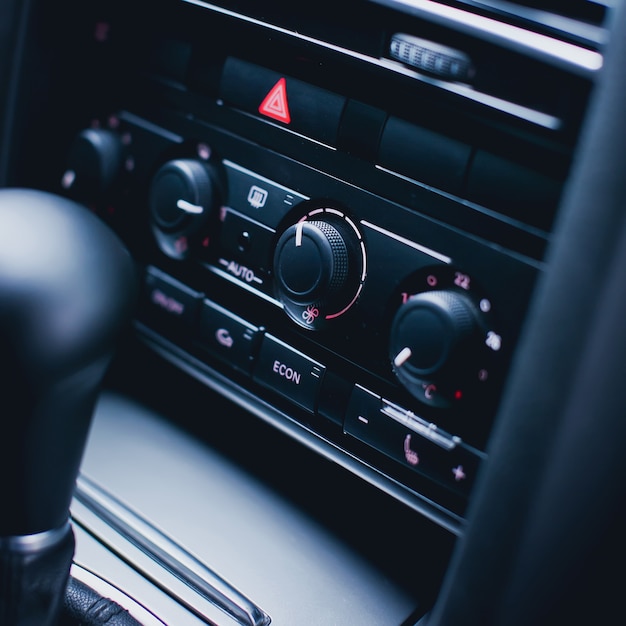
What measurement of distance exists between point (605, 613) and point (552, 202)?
219 mm

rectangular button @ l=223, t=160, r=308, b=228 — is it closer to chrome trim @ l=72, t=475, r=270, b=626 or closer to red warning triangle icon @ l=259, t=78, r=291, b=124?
red warning triangle icon @ l=259, t=78, r=291, b=124

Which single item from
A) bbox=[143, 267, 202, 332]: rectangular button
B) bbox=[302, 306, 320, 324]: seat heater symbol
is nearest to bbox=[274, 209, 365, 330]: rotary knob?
bbox=[302, 306, 320, 324]: seat heater symbol

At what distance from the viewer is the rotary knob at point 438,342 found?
0.47 m

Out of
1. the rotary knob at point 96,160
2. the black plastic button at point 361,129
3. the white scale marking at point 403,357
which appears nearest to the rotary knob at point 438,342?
the white scale marking at point 403,357

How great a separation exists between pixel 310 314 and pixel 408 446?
0.11 m

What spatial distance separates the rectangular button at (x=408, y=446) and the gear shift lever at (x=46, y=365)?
180 mm

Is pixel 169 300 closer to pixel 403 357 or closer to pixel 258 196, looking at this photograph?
pixel 258 196

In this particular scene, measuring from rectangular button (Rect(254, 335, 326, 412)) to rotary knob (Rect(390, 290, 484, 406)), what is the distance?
9 cm

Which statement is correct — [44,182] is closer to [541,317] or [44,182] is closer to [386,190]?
[386,190]

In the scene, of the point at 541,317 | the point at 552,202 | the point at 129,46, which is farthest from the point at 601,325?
the point at 129,46

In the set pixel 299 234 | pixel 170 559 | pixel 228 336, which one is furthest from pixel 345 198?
pixel 170 559

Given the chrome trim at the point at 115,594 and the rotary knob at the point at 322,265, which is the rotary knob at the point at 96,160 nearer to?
the rotary knob at the point at 322,265

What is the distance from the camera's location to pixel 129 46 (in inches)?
26.5

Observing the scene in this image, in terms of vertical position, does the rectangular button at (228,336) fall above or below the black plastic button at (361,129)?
below
